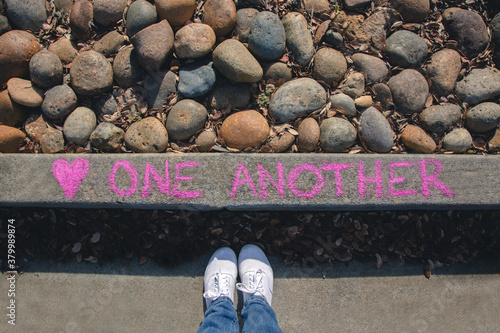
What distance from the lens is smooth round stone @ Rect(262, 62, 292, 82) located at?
97.7 inches

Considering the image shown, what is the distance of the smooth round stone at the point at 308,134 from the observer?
241 centimetres

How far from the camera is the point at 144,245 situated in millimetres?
2613

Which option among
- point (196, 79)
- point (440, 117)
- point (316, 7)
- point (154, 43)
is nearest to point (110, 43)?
point (154, 43)

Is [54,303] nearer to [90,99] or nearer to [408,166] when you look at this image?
[90,99]

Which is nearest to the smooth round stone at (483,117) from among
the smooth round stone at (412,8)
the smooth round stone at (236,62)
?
the smooth round stone at (412,8)

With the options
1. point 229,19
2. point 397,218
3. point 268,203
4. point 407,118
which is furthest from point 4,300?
point 407,118

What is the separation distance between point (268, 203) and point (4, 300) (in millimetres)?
2614

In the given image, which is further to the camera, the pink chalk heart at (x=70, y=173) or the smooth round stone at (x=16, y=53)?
the smooth round stone at (x=16, y=53)

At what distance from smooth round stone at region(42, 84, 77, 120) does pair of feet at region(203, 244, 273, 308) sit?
1.79 meters

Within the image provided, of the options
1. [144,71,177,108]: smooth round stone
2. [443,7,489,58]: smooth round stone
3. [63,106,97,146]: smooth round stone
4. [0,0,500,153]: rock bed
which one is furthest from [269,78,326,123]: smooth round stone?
[63,106,97,146]: smooth round stone

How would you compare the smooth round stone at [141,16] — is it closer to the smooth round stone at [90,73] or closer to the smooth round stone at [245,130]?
the smooth round stone at [90,73]

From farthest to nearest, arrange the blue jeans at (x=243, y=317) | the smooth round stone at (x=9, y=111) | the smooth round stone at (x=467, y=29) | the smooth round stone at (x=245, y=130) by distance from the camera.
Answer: the smooth round stone at (x=467, y=29) < the smooth round stone at (x=9, y=111) < the smooth round stone at (x=245, y=130) < the blue jeans at (x=243, y=317)

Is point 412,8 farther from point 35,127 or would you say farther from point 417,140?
point 35,127

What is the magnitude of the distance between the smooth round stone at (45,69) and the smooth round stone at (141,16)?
0.70m
